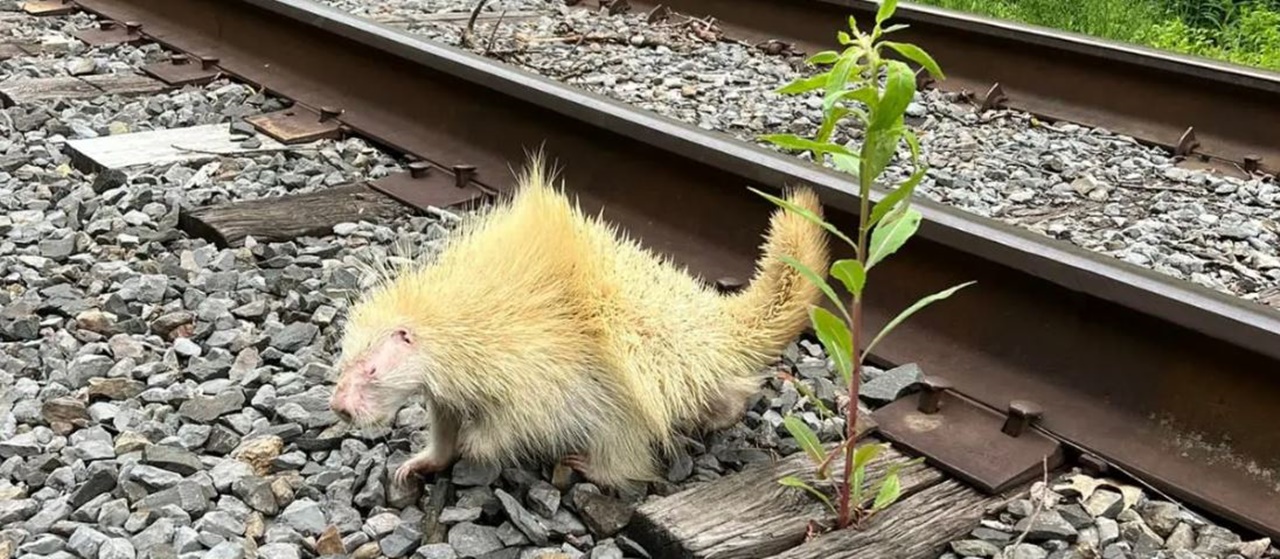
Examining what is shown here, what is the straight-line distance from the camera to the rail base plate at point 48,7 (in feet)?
21.1

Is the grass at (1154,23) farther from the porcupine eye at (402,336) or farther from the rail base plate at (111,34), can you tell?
the porcupine eye at (402,336)

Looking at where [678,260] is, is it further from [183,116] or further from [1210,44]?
[1210,44]

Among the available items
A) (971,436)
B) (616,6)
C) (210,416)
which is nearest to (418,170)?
(210,416)

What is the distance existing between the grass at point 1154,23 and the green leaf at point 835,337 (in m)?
5.38

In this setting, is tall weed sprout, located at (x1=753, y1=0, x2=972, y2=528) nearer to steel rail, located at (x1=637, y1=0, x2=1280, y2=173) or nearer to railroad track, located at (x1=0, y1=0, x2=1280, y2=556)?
railroad track, located at (x1=0, y1=0, x2=1280, y2=556)

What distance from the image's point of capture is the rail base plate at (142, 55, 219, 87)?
5.14 meters

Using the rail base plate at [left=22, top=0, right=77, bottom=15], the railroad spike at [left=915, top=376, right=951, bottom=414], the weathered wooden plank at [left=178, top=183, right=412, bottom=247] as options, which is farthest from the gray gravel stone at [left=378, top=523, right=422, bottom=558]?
the rail base plate at [left=22, top=0, right=77, bottom=15]

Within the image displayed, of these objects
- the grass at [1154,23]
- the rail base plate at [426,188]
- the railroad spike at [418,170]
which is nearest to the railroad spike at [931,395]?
the rail base plate at [426,188]

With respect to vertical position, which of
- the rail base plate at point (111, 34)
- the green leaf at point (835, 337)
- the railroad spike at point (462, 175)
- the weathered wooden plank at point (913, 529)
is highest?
the green leaf at point (835, 337)

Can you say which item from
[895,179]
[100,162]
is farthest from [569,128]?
[100,162]

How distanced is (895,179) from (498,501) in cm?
242

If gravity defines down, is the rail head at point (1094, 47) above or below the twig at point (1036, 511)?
above

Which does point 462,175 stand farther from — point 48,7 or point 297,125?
point 48,7

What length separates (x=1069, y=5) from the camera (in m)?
7.46
